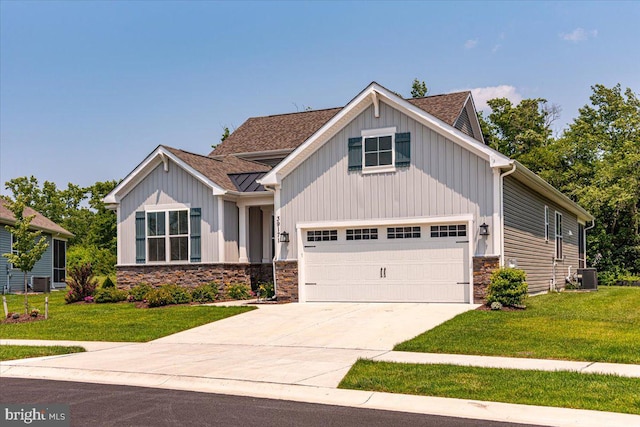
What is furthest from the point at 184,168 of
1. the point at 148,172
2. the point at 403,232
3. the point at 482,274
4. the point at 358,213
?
the point at 482,274

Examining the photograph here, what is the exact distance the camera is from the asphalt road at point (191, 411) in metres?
7.83

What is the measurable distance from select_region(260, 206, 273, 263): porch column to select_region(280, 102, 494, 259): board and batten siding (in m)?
3.34

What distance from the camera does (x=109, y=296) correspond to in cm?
2339

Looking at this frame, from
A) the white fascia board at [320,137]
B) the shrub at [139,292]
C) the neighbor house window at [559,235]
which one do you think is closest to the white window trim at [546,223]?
the neighbor house window at [559,235]

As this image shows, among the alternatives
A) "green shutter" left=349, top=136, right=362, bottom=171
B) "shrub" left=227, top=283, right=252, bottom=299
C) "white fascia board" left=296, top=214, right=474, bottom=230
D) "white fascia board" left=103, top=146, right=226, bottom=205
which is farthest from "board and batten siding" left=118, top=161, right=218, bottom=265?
"green shutter" left=349, top=136, right=362, bottom=171

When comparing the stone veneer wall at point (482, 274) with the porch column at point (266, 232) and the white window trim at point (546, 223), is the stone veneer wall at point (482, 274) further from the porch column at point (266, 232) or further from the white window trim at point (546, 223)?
the porch column at point (266, 232)

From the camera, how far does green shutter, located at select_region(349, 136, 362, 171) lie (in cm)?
2064

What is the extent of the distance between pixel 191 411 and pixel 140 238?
16.3 metres

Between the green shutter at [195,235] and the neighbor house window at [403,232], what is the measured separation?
22.1ft

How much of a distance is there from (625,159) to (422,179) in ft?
72.8

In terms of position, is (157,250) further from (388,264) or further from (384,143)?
(384,143)

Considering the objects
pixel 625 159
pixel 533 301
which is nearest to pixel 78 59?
pixel 533 301

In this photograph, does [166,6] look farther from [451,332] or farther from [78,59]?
[451,332]
